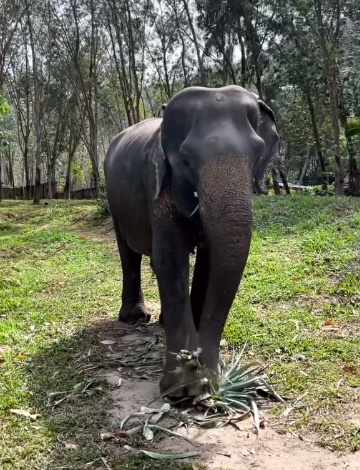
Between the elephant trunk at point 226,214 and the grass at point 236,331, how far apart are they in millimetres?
1059

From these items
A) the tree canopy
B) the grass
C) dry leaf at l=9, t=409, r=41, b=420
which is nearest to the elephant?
the grass

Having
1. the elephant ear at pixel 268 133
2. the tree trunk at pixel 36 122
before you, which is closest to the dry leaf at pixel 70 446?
the elephant ear at pixel 268 133

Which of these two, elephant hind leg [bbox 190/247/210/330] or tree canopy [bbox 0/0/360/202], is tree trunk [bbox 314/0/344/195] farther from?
elephant hind leg [bbox 190/247/210/330]

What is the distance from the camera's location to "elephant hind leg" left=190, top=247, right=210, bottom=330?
176 inches

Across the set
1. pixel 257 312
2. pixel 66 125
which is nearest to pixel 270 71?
pixel 66 125

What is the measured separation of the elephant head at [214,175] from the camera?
3520 mm

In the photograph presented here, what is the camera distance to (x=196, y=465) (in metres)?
3.20

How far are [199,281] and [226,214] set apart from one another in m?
1.21

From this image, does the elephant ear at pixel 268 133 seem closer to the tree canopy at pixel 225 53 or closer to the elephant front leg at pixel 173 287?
the elephant front leg at pixel 173 287

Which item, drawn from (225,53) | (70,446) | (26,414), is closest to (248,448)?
(70,446)

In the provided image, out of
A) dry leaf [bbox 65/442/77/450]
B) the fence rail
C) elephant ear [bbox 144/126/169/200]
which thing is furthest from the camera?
the fence rail

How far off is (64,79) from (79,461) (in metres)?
28.0

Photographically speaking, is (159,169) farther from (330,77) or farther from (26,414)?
(330,77)

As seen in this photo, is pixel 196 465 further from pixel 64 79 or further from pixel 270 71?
pixel 64 79
